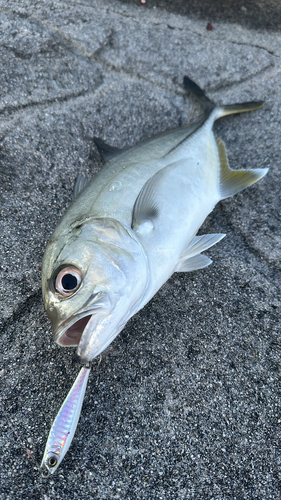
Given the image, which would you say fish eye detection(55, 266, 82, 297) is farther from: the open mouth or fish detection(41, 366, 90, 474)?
fish detection(41, 366, 90, 474)

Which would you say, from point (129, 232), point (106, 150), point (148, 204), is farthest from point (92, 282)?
point (106, 150)

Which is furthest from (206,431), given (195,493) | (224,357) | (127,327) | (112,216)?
(112,216)

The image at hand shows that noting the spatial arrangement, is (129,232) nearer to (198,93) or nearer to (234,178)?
(234,178)

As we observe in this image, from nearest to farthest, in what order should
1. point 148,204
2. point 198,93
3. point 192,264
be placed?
point 148,204 → point 192,264 → point 198,93

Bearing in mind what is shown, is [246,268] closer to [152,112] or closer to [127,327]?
[127,327]

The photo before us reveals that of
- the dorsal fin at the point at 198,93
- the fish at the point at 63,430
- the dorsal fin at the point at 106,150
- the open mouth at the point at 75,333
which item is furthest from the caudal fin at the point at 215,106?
the fish at the point at 63,430

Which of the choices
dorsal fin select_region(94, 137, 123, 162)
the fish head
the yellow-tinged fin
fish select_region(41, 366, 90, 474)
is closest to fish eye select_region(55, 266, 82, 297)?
the fish head
